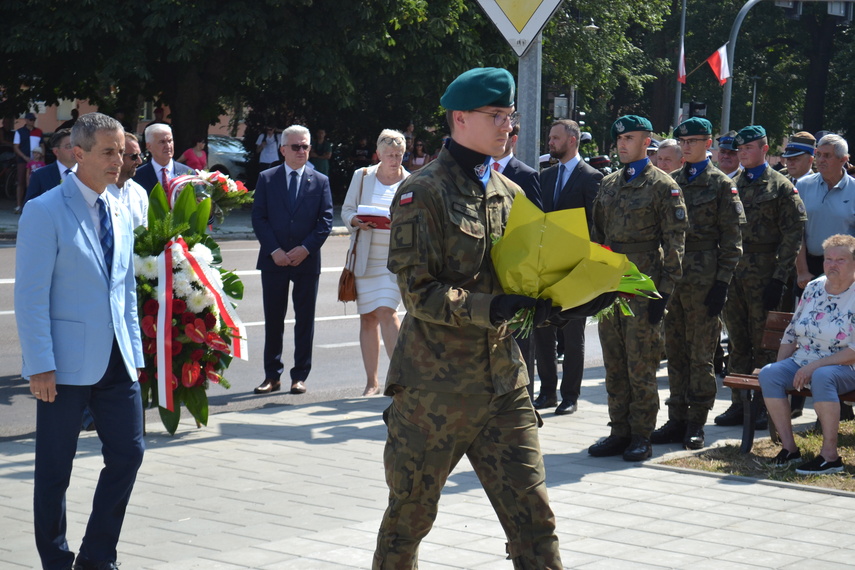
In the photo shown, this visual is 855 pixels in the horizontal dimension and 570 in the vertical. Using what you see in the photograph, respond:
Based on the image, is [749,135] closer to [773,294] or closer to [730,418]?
[773,294]

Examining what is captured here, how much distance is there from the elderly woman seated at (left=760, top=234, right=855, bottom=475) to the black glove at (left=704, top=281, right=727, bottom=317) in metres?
0.48

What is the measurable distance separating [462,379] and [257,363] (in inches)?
293

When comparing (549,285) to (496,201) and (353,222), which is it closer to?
(496,201)

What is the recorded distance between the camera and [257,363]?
11.2m

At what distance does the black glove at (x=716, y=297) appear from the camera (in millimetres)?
8000

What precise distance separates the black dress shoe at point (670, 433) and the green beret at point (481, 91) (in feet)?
15.0

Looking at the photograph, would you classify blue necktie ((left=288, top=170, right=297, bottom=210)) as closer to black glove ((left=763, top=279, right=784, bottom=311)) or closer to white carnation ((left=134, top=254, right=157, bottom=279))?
white carnation ((left=134, top=254, right=157, bottom=279))

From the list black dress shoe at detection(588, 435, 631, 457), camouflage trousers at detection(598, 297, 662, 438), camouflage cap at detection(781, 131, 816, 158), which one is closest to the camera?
camouflage trousers at detection(598, 297, 662, 438)

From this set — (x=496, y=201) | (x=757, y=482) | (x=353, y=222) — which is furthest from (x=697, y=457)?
(x=496, y=201)

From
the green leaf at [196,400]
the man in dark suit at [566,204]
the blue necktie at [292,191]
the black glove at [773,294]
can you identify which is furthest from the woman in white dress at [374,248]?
the black glove at [773,294]

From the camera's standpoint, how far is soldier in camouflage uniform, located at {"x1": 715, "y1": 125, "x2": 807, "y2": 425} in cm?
897

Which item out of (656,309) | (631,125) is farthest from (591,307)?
(631,125)

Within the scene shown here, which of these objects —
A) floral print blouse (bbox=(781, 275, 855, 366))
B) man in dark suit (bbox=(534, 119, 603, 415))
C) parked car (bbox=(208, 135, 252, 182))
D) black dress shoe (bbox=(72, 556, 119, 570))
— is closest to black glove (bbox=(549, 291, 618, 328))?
black dress shoe (bbox=(72, 556, 119, 570))

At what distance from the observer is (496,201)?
4172 mm
